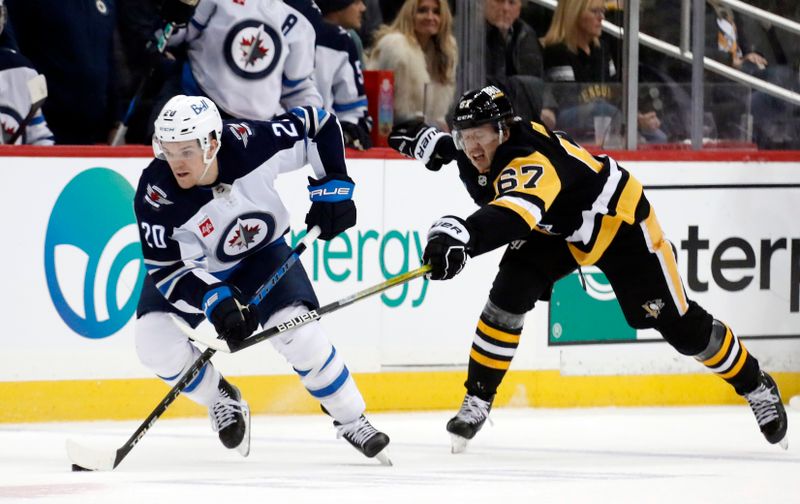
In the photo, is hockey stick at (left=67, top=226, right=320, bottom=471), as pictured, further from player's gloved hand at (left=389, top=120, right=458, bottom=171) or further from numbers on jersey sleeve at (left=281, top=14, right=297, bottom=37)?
numbers on jersey sleeve at (left=281, top=14, right=297, bottom=37)

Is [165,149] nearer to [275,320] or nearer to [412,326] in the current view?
[275,320]

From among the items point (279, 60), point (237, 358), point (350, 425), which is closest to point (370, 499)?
point (350, 425)

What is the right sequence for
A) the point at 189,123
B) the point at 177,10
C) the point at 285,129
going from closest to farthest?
the point at 189,123 → the point at 285,129 → the point at 177,10

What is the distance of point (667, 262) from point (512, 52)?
1.50 m

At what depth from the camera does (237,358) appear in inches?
224

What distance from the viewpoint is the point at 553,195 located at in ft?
14.7

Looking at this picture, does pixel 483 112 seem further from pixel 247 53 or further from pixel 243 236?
pixel 247 53

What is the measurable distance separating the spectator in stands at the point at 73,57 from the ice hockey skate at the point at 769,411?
250cm

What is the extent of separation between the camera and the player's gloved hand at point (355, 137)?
5.82 meters

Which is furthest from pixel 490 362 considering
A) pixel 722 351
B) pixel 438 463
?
pixel 722 351

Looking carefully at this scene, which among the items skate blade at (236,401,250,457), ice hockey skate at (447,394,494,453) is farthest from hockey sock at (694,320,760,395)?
skate blade at (236,401,250,457)

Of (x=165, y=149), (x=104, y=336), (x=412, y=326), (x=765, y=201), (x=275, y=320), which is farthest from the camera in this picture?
(x=765, y=201)

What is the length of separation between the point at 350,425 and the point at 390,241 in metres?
1.38

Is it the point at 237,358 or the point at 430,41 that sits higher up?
the point at 430,41
